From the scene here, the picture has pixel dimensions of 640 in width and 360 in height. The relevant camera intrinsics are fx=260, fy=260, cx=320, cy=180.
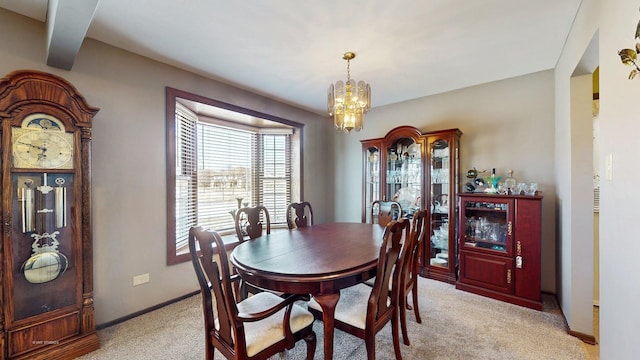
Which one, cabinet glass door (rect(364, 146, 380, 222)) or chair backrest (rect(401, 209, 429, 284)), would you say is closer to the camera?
chair backrest (rect(401, 209, 429, 284))

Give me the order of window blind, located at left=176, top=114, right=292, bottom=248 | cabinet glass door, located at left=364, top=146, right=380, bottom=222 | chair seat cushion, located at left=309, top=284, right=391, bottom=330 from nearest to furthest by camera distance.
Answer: chair seat cushion, located at left=309, top=284, right=391, bottom=330, window blind, located at left=176, top=114, right=292, bottom=248, cabinet glass door, located at left=364, top=146, right=380, bottom=222

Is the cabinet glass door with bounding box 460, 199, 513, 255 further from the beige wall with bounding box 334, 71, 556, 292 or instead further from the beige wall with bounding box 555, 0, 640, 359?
the beige wall with bounding box 555, 0, 640, 359

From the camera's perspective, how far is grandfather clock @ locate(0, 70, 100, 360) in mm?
1775

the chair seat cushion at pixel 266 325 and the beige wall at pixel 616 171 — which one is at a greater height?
the beige wall at pixel 616 171

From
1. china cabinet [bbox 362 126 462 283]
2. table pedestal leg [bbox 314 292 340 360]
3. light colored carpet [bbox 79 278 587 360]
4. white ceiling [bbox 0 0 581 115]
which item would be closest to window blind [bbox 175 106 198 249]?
white ceiling [bbox 0 0 581 115]

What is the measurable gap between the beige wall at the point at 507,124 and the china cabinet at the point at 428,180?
0.98 feet

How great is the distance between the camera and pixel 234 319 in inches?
52.2

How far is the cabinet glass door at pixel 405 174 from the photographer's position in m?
3.75

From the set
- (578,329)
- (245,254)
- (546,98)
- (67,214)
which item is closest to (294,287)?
(245,254)

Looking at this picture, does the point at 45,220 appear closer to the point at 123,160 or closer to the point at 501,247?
the point at 123,160

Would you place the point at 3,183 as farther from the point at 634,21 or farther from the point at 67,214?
the point at 634,21

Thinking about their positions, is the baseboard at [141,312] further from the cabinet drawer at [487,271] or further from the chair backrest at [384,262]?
the cabinet drawer at [487,271]

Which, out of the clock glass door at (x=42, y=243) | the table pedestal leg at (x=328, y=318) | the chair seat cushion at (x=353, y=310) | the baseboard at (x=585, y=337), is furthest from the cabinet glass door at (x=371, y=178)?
the clock glass door at (x=42, y=243)

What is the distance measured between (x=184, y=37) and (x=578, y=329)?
4221mm
